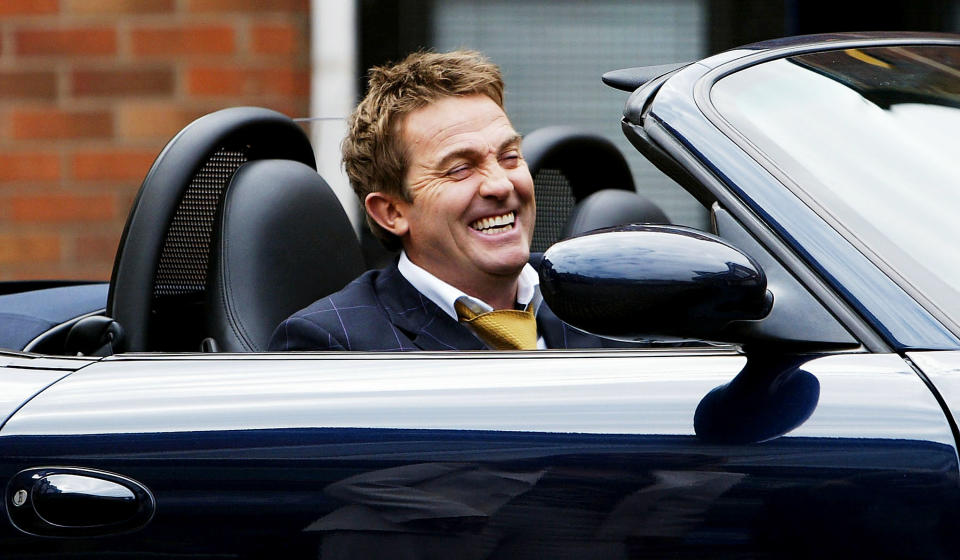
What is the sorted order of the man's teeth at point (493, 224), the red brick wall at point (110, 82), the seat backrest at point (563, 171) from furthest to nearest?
the red brick wall at point (110, 82), the seat backrest at point (563, 171), the man's teeth at point (493, 224)

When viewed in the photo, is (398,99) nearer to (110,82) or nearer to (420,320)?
(420,320)

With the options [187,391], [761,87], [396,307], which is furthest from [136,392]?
[761,87]

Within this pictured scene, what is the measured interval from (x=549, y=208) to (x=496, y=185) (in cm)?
74

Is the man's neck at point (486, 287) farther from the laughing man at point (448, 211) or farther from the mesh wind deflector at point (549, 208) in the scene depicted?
the mesh wind deflector at point (549, 208)

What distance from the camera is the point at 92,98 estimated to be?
4.27 metres

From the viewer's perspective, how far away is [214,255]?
2.01 meters

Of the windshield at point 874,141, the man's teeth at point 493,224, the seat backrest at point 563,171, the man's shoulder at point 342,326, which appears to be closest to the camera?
the windshield at point 874,141

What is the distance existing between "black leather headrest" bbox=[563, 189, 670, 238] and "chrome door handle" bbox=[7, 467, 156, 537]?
1.29 meters

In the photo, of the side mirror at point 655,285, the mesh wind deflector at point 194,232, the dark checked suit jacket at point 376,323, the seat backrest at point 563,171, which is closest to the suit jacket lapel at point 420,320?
the dark checked suit jacket at point 376,323

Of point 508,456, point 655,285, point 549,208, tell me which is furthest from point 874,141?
point 549,208

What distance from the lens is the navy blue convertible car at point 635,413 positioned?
117 centimetres

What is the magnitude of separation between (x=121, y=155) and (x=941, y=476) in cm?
353

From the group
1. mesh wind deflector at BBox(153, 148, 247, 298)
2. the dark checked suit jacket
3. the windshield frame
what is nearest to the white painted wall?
mesh wind deflector at BBox(153, 148, 247, 298)

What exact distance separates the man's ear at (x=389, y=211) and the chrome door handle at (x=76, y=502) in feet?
3.04
